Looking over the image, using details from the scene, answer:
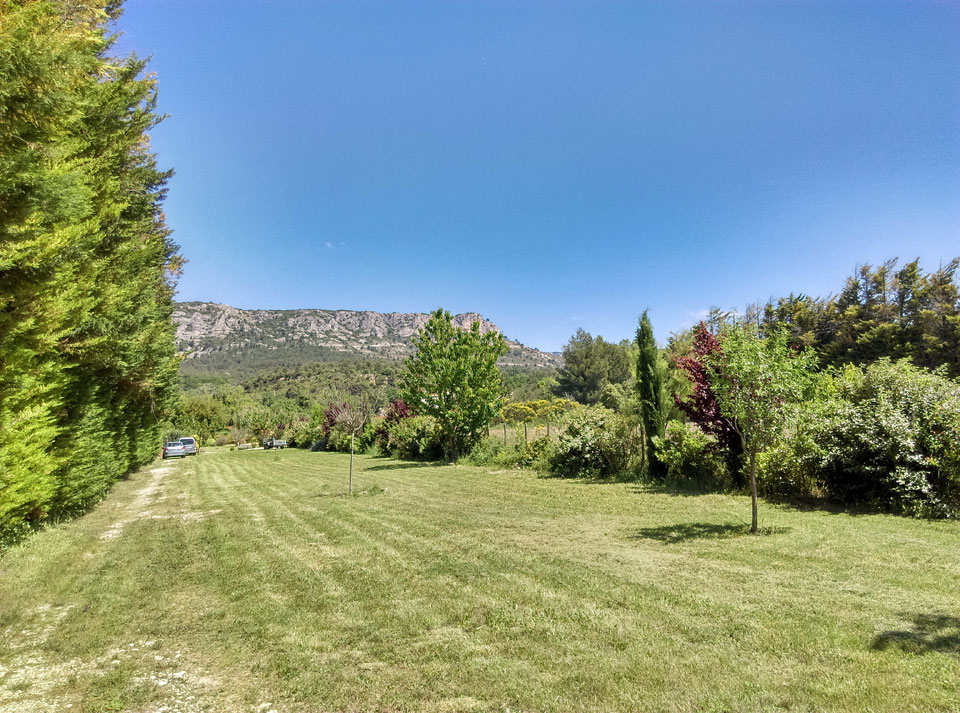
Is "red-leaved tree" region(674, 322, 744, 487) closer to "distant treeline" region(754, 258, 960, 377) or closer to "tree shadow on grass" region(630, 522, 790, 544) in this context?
"tree shadow on grass" region(630, 522, 790, 544)

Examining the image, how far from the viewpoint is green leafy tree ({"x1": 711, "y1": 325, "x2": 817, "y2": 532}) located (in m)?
6.89

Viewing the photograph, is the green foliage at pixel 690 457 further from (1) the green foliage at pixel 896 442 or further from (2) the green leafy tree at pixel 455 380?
(2) the green leafy tree at pixel 455 380

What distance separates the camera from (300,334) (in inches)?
5423

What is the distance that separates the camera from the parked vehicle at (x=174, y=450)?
101ft

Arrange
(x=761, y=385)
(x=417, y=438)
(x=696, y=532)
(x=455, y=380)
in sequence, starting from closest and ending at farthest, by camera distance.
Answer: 1. (x=761, y=385)
2. (x=696, y=532)
3. (x=455, y=380)
4. (x=417, y=438)

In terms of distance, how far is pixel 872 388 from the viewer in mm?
9328

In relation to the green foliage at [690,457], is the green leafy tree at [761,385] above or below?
above

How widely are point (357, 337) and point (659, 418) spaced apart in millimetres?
147251

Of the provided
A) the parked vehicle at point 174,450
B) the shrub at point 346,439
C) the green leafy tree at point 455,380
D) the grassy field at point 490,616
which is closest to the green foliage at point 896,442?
the grassy field at point 490,616

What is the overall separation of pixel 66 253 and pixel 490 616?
6954mm

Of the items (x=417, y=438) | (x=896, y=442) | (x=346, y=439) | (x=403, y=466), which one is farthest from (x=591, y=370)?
(x=896, y=442)

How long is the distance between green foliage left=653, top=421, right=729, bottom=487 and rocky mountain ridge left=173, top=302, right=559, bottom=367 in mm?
108300

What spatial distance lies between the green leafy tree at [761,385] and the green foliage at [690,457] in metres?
4.69

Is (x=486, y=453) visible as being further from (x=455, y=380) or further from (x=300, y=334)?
(x=300, y=334)
